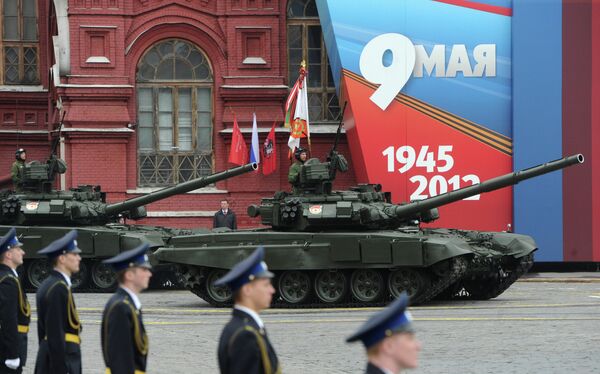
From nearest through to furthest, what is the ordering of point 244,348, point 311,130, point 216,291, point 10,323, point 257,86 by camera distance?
point 244,348
point 10,323
point 216,291
point 257,86
point 311,130

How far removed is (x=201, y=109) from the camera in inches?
1217

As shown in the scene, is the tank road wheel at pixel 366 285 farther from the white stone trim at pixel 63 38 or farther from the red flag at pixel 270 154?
the white stone trim at pixel 63 38

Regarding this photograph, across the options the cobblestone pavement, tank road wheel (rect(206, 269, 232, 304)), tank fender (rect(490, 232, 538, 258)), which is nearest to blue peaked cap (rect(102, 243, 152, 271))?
the cobblestone pavement

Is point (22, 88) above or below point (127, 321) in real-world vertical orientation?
above

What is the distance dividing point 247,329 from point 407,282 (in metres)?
15.0

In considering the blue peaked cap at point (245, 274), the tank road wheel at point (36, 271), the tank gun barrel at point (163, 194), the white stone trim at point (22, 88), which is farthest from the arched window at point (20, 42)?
the blue peaked cap at point (245, 274)

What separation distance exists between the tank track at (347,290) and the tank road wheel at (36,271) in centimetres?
382

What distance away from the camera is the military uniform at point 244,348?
6867mm

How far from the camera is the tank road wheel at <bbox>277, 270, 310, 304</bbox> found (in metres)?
22.1

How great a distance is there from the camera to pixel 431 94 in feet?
94.1

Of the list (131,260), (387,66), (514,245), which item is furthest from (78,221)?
(131,260)

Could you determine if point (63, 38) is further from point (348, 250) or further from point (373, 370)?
point (373, 370)

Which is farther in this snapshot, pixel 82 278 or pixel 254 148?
pixel 254 148

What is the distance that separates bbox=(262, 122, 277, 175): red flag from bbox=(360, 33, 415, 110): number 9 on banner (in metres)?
2.86
